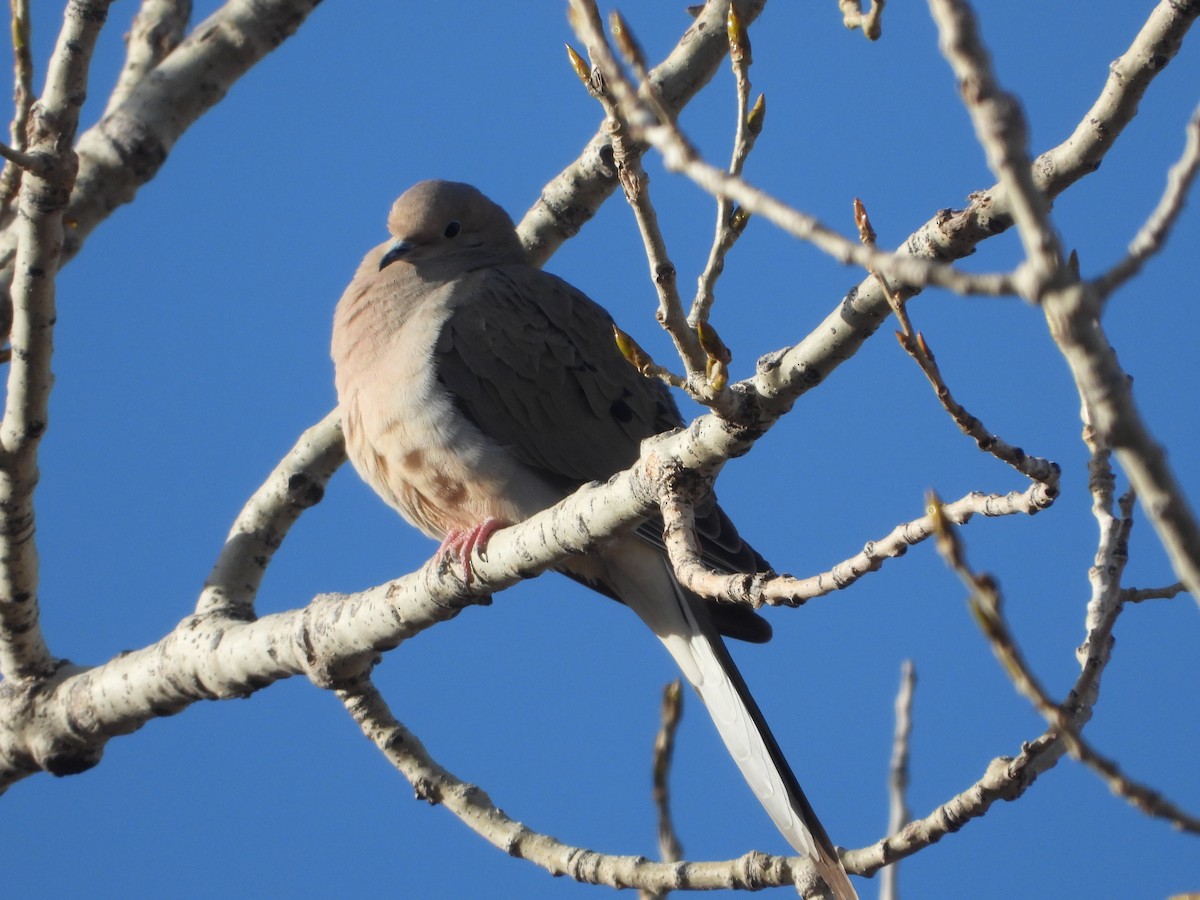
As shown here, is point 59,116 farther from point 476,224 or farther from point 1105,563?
point 1105,563

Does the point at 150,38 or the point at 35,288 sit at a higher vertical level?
the point at 150,38

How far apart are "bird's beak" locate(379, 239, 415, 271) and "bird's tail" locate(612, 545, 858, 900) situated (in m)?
1.34

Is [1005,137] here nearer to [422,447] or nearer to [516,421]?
[422,447]

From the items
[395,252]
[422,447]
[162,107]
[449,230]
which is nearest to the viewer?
[422,447]

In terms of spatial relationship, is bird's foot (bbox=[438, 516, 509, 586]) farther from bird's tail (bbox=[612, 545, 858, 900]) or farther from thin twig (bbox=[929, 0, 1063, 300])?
thin twig (bbox=[929, 0, 1063, 300])

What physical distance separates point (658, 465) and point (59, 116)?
175 cm

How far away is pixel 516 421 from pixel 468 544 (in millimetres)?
1000

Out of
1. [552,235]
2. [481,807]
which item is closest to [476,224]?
[552,235]

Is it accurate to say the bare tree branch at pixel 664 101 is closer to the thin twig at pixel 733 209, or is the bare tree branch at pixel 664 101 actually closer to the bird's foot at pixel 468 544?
the bird's foot at pixel 468 544

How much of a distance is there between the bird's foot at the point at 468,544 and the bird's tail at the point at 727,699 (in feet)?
1.62

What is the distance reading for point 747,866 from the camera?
9.84 ft

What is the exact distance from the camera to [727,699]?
151 inches

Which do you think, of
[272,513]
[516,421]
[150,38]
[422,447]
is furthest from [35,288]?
[150,38]

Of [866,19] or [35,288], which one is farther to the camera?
[35,288]
